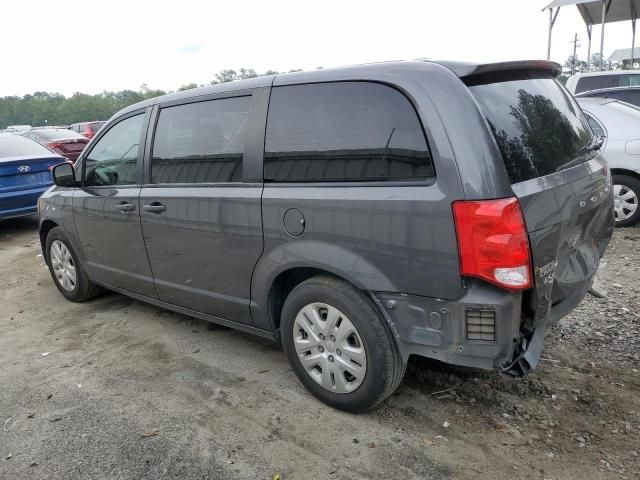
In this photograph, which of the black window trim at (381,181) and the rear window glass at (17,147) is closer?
the black window trim at (381,181)

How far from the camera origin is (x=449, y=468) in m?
2.43

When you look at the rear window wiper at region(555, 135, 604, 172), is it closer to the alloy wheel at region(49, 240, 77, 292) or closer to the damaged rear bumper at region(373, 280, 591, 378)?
the damaged rear bumper at region(373, 280, 591, 378)

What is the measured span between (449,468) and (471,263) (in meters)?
0.96

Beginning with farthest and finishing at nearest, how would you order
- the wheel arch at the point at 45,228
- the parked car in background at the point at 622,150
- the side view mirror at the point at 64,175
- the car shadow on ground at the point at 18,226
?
the car shadow on ground at the point at 18,226
the parked car in background at the point at 622,150
the wheel arch at the point at 45,228
the side view mirror at the point at 64,175

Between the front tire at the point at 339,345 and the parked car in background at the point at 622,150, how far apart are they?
4806 mm

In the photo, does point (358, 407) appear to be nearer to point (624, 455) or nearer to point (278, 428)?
point (278, 428)

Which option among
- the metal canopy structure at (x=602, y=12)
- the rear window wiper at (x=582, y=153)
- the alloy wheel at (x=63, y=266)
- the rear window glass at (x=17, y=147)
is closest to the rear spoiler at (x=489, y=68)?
the rear window wiper at (x=582, y=153)

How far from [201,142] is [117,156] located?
104 centimetres

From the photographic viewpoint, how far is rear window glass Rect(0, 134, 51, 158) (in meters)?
8.14

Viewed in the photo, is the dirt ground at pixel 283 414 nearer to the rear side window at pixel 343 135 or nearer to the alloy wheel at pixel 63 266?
the alloy wheel at pixel 63 266

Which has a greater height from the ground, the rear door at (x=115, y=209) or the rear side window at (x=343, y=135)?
the rear side window at (x=343, y=135)

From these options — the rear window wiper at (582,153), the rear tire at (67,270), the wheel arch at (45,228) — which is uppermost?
the rear window wiper at (582,153)

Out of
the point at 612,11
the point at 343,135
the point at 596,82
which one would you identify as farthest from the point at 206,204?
the point at 612,11

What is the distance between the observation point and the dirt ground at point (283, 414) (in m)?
2.50
